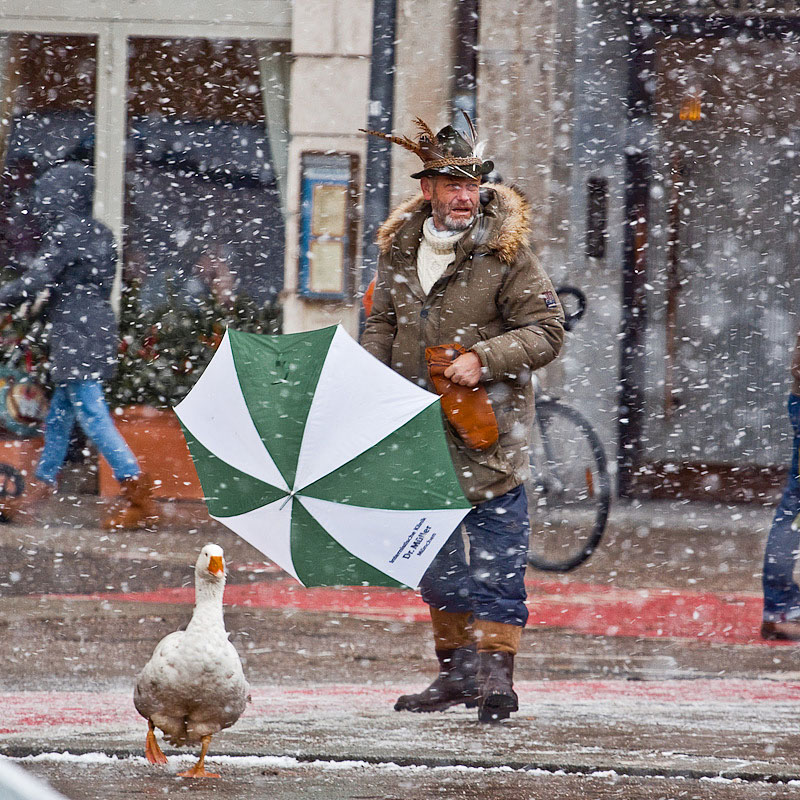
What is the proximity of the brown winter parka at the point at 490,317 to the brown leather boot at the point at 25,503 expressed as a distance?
4.14m

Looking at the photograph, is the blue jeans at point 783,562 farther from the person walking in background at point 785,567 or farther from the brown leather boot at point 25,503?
the brown leather boot at point 25,503

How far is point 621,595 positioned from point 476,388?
2.97 m

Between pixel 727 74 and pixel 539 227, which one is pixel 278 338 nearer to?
pixel 539 227

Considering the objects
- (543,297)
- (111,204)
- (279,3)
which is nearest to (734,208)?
(279,3)

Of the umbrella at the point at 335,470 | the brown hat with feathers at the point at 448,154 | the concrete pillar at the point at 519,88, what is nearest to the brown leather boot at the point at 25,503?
the concrete pillar at the point at 519,88

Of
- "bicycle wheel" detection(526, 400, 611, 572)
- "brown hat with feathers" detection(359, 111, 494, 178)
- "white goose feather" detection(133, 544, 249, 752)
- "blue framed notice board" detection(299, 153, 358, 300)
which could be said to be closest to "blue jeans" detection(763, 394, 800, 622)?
"bicycle wheel" detection(526, 400, 611, 572)

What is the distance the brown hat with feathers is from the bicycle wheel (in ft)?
10.4

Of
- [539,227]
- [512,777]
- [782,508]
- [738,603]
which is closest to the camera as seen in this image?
[512,777]

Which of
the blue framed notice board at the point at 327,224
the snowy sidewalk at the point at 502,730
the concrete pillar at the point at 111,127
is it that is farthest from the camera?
the concrete pillar at the point at 111,127

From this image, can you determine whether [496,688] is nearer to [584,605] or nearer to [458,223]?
[458,223]

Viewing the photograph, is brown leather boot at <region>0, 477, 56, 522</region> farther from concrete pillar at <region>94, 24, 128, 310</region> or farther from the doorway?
the doorway

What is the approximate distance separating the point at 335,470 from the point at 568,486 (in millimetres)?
3684

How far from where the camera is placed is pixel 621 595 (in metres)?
7.63

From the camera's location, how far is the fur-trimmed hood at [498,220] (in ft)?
16.6
